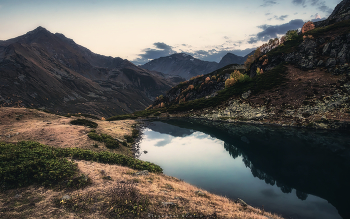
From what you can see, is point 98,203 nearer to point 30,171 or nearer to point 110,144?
point 30,171

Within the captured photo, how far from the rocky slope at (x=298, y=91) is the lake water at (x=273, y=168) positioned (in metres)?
13.4

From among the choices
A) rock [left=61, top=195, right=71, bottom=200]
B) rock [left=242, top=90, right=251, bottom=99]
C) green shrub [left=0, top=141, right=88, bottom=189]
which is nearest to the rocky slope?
rock [left=242, top=90, right=251, bottom=99]

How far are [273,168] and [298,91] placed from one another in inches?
2388

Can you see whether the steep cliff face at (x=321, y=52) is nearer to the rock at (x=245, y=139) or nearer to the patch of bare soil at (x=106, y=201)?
the rock at (x=245, y=139)

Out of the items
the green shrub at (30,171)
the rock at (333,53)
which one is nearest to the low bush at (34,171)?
the green shrub at (30,171)

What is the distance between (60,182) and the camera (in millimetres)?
15438

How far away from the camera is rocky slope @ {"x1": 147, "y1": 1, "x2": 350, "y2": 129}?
5944 centimetres

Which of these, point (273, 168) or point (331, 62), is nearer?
point (273, 168)

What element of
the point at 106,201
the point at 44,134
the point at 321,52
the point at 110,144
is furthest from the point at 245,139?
the point at 321,52

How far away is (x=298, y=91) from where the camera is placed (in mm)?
72500

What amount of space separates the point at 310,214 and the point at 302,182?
860 centimetres

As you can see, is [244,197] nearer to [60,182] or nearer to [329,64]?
[60,182]

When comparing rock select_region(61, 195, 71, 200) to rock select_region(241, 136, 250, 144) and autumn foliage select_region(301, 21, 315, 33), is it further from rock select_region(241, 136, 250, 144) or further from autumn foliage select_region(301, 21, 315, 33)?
autumn foliage select_region(301, 21, 315, 33)

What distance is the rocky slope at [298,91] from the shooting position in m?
59.4
